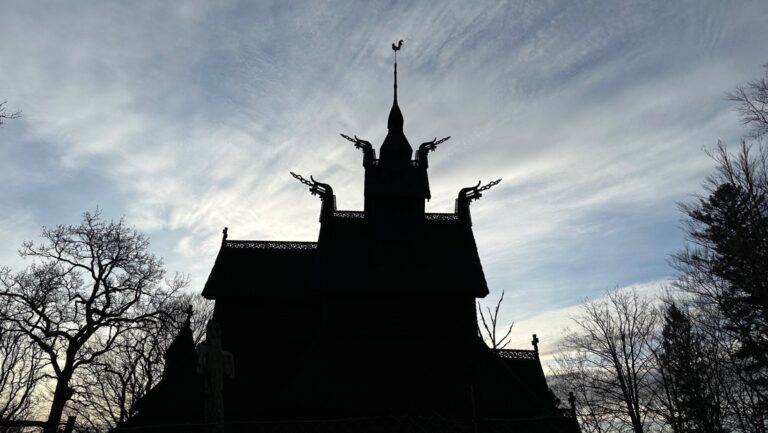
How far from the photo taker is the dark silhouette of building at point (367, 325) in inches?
648

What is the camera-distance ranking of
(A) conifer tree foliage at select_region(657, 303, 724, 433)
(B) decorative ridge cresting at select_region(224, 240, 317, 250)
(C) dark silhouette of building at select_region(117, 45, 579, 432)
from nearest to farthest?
(C) dark silhouette of building at select_region(117, 45, 579, 432)
(A) conifer tree foliage at select_region(657, 303, 724, 433)
(B) decorative ridge cresting at select_region(224, 240, 317, 250)

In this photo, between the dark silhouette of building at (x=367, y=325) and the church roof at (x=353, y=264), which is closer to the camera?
the dark silhouette of building at (x=367, y=325)

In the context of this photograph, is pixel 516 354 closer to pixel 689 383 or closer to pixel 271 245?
pixel 689 383

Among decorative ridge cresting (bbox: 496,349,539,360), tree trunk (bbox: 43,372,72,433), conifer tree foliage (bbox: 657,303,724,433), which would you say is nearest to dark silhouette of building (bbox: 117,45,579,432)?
decorative ridge cresting (bbox: 496,349,539,360)

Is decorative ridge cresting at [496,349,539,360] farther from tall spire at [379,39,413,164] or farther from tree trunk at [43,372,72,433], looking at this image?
tree trunk at [43,372,72,433]

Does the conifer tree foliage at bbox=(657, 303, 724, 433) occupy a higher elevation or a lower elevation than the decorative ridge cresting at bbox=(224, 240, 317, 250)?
lower

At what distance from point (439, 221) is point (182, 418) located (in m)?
15.3

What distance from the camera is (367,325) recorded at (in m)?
19.9

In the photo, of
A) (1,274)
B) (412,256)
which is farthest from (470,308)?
(1,274)

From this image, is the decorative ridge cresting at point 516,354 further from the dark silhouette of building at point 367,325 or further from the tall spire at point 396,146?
the tall spire at point 396,146

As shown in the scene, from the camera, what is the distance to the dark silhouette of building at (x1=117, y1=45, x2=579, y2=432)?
1645 centimetres

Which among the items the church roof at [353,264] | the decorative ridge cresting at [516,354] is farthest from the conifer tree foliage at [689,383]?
the church roof at [353,264]

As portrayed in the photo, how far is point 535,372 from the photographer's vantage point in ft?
65.9

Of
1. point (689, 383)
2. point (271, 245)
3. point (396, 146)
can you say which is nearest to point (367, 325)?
point (271, 245)
